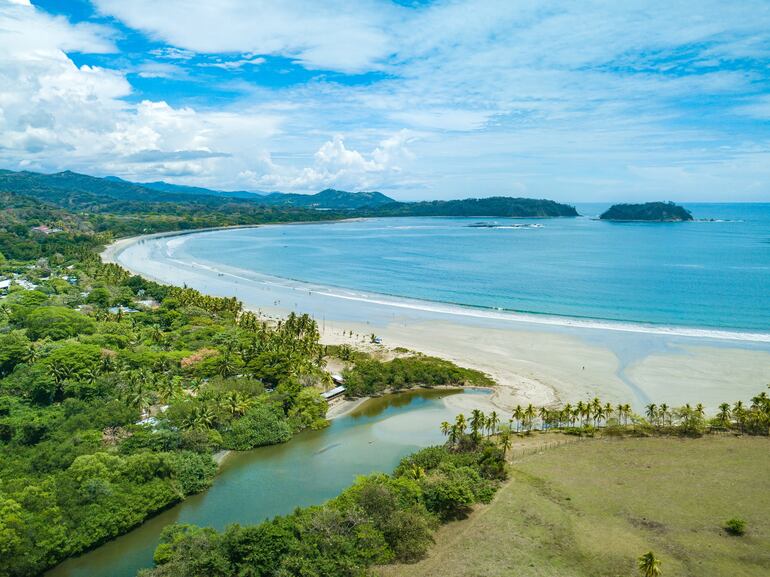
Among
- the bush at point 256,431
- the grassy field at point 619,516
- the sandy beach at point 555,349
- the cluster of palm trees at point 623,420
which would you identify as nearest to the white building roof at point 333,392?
the sandy beach at point 555,349

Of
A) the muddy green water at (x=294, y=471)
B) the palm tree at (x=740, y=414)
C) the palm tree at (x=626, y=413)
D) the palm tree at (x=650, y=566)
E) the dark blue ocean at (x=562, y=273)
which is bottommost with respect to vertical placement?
the muddy green water at (x=294, y=471)

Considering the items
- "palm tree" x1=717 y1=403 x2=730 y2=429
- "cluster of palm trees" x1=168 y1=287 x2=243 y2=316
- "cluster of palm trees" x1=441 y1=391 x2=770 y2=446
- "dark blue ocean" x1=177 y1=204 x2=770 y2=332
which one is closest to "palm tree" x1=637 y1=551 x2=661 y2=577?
"cluster of palm trees" x1=441 y1=391 x2=770 y2=446

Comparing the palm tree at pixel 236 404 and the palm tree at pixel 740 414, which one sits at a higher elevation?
the palm tree at pixel 740 414

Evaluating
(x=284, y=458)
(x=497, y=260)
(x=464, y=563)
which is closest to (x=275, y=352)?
(x=284, y=458)

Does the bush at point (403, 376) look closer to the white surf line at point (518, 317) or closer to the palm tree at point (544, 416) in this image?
the palm tree at point (544, 416)

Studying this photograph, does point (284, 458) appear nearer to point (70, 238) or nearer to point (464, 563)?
point (464, 563)
